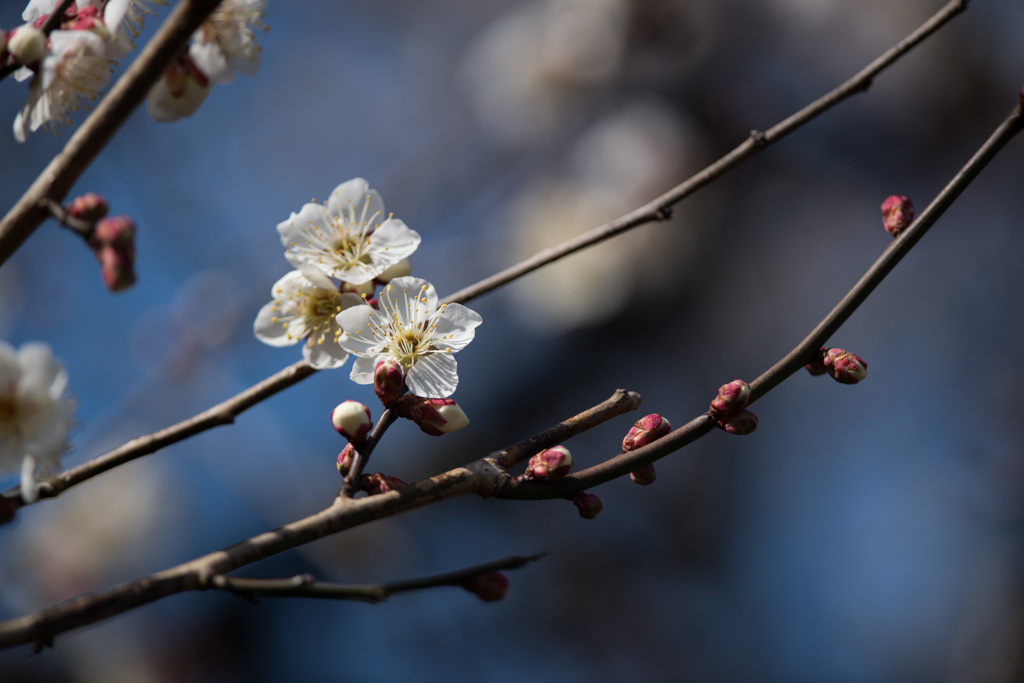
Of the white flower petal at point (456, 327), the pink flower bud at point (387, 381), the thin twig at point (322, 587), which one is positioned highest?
the white flower petal at point (456, 327)

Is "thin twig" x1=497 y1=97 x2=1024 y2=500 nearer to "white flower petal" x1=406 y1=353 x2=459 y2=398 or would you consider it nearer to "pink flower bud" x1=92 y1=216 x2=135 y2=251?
"white flower petal" x1=406 y1=353 x2=459 y2=398

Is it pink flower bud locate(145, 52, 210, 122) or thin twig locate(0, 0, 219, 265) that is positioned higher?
pink flower bud locate(145, 52, 210, 122)

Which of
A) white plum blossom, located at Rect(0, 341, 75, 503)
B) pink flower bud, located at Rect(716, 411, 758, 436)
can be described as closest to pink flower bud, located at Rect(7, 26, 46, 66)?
white plum blossom, located at Rect(0, 341, 75, 503)

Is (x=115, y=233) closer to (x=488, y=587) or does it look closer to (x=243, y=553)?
(x=243, y=553)

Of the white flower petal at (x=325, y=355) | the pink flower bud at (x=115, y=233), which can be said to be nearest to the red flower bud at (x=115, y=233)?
the pink flower bud at (x=115, y=233)

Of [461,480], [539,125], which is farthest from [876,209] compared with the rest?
[461,480]

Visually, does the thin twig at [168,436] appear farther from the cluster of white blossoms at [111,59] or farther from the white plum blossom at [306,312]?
the cluster of white blossoms at [111,59]

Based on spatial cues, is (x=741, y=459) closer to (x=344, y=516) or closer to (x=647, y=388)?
(x=647, y=388)
